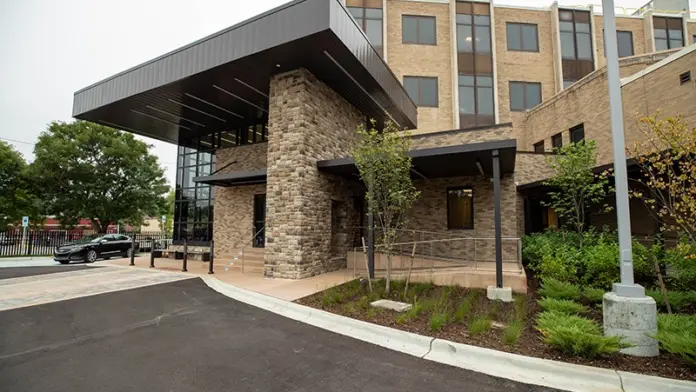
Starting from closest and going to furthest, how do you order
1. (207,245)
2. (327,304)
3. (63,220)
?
(327,304)
(207,245)
(63,220)

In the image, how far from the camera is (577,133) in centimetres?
1526

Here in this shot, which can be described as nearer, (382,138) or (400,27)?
(382,138)

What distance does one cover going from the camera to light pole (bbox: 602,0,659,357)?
4152 mm

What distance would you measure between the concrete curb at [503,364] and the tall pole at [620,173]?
4.17 feet

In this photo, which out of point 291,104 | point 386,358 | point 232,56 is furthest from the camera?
point 291,104

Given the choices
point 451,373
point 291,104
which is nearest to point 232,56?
point 291,104

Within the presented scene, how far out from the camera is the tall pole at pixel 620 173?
439cm

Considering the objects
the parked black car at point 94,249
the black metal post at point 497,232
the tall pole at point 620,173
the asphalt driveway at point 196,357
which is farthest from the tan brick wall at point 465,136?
the parked black car at point 94,249

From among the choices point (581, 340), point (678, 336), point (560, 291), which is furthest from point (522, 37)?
point (581, 340)

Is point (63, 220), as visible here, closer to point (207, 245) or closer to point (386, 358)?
point (207, 245)

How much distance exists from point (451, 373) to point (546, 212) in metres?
14.6

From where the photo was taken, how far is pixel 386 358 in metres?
4.27

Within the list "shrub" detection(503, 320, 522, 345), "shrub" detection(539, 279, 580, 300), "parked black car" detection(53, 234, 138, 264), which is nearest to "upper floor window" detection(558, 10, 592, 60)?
"shrub" detection(539, 279, 580, 300)

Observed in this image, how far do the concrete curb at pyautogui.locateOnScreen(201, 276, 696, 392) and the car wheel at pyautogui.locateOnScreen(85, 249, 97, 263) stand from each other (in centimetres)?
1540
